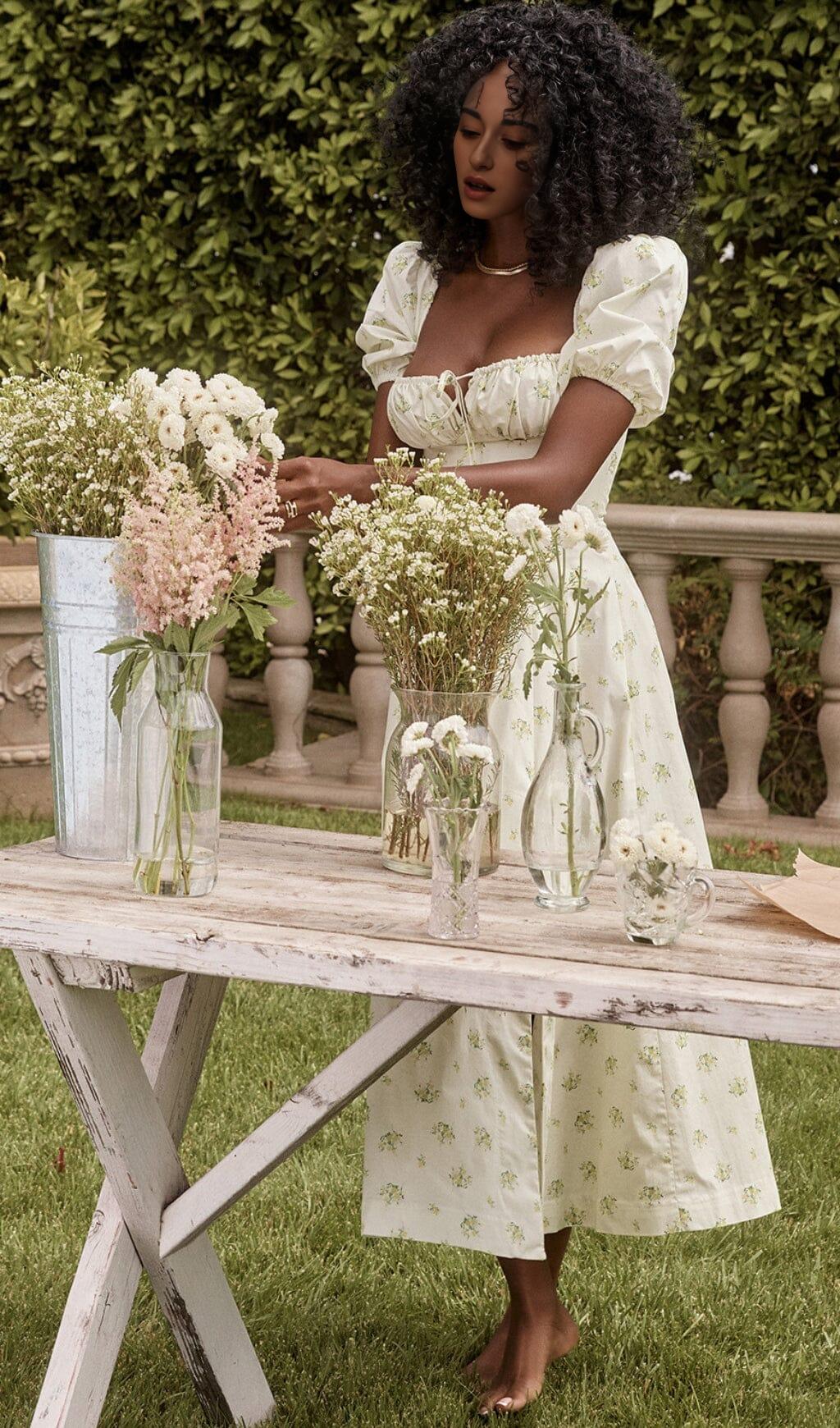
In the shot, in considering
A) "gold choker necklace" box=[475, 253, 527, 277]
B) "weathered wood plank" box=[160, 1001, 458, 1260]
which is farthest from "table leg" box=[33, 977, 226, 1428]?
"gold choker necklace" box=[475, 253, 527, 277]

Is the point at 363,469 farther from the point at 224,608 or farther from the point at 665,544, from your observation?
the point at 665,544

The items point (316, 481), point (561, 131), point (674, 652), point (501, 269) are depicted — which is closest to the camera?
point (316, 481)

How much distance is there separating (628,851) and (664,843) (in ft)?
0.13

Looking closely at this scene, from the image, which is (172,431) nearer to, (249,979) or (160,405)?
(160,405)

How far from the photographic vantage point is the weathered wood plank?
198 centimetres

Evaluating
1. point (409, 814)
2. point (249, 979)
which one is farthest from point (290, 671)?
point (249, 979)

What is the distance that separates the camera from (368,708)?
554cm

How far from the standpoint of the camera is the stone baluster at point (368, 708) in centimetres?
548

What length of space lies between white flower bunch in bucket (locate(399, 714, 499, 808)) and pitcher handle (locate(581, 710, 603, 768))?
16 centimetres

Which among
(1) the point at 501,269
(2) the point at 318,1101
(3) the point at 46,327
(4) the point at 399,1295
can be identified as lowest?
(4) the point at 399,1295

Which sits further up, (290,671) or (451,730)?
(451,730)

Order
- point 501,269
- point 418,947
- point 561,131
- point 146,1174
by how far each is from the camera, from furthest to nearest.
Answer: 1. point 501,269
2. point 561,131
3. point 146,1174
4. point 418,947

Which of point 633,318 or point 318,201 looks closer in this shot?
point 633,318

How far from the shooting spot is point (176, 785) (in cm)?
201
